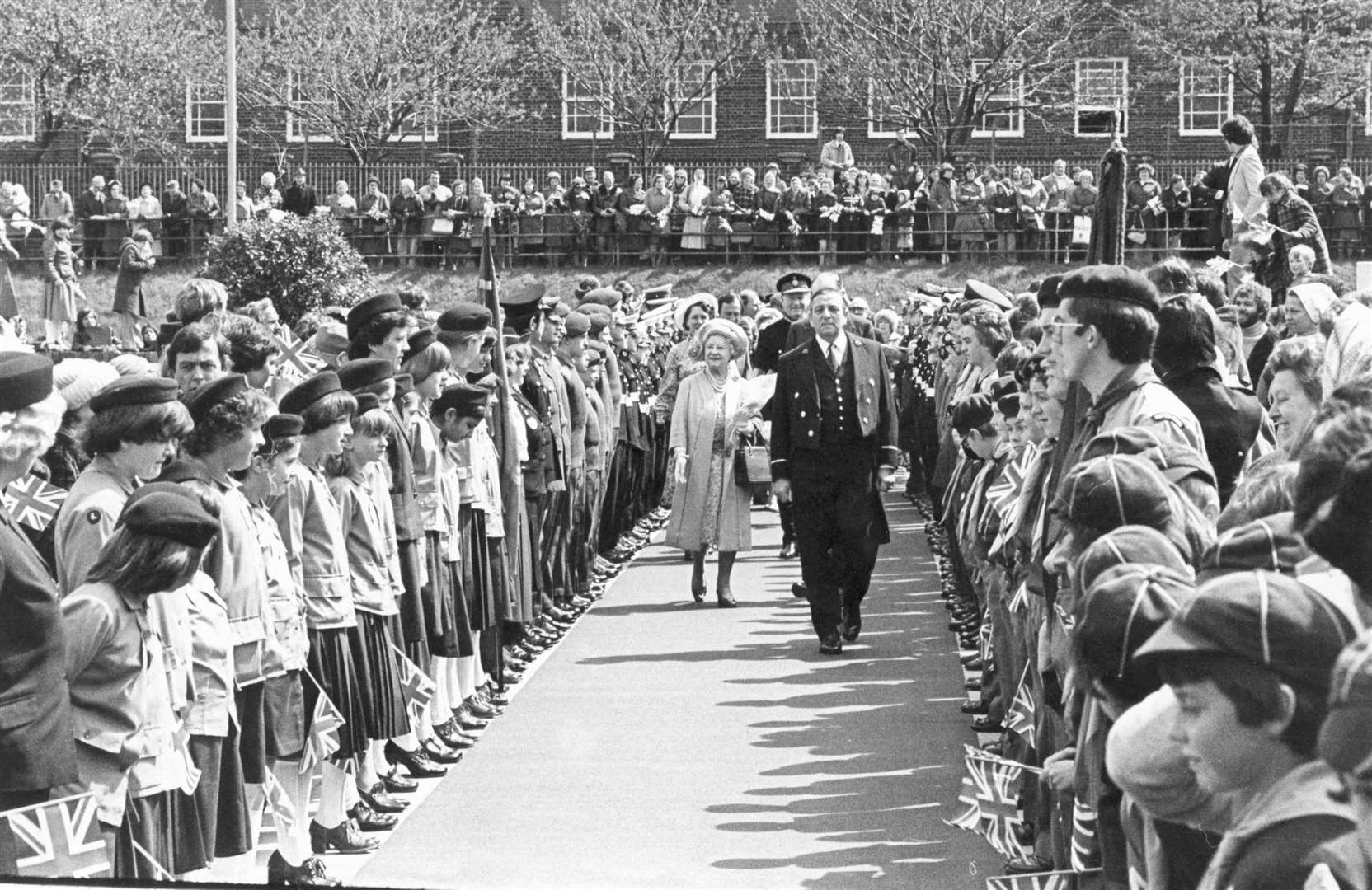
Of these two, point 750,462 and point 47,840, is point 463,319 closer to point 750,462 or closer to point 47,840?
point 47,840

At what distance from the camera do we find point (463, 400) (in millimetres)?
10391

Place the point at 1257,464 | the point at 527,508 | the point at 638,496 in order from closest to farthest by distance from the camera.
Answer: the point at 1257,464 → the point at 527,508 → the point at 638,496

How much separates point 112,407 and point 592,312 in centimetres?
1042

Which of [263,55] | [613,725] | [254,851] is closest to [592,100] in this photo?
[263,55]

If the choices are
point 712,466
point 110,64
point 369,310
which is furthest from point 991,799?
point 110,64

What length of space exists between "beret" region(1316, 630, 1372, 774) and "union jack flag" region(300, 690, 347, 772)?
17.0 feet

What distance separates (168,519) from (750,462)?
12.9m

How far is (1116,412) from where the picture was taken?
6.52m

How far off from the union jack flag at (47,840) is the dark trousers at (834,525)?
8205 mm

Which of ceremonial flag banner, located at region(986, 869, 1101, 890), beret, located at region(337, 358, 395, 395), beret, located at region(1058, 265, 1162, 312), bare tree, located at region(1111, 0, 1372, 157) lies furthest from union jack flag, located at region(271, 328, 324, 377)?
bare tree, located at region(1111, 0, 1372, 157)

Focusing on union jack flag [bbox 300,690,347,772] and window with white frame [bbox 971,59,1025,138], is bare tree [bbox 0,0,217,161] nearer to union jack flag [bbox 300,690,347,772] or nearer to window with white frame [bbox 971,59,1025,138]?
window with white frame [bbox 971,59,1025,138]

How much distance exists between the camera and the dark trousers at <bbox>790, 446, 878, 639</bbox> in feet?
42.5

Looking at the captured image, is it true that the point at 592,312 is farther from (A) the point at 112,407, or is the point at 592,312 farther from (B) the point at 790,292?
(A) the point at 112,407

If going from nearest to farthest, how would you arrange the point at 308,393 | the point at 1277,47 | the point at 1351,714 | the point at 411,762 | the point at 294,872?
1. the point at 1351,714
2. the point at 294,872
3. the point at 308,393
4. the point at 411,762
5. the point at 1277,47
